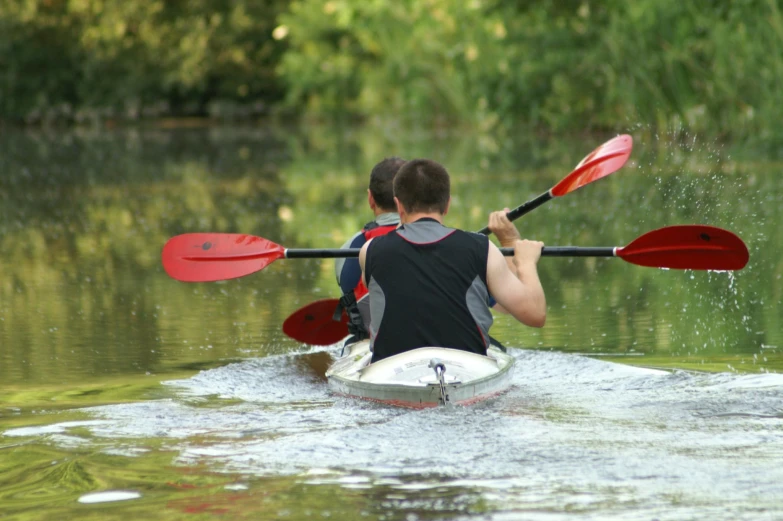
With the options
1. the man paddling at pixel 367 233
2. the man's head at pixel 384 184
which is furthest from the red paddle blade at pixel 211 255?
the man's head at pixel 384 184

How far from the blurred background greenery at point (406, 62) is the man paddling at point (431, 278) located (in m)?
11.3

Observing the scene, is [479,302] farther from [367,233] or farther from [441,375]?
[367,233]

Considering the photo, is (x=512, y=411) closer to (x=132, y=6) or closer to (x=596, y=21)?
(x=596, y=21)

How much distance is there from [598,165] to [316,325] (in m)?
1.68

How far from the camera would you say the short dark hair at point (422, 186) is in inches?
202

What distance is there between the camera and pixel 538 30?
25.0m

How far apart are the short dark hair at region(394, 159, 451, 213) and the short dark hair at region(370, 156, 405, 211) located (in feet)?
1.77

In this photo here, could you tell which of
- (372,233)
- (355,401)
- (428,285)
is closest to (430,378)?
(428,285)

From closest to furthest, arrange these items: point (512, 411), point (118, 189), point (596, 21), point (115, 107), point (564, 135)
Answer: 1. point (512, 411)
2. point (118, 189)
3. point (596, 21)
4. point (564, 135)
5. point (115, 107)

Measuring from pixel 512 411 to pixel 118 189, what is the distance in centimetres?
1286

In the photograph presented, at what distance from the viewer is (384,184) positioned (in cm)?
584

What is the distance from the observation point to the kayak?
5109 millimetres

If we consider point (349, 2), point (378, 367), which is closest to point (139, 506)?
point (378, 367)

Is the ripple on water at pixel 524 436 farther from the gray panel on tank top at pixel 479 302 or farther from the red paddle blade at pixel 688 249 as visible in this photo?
the red paddle blade at pixel 688 249
